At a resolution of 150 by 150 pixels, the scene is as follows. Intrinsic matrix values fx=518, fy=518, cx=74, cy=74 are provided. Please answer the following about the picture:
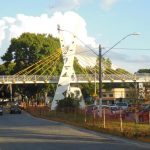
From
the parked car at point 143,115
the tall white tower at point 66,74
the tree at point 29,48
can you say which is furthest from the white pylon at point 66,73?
the parked car at point 143,115

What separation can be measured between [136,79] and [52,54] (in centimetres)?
1927

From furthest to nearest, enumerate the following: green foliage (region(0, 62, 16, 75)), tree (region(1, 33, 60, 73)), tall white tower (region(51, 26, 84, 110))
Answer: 1. green foliage (region(0, 62, 16, 75))
2. tree (region(1, 33, 60, 73))
3. tall white tower (region(51, 26, 84, 110))

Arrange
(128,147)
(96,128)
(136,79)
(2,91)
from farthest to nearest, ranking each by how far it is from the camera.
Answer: (2,91) < (136,79) < (96,128) < (128,147)

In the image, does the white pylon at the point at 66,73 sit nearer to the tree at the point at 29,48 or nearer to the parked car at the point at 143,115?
the tree at the point at 29,48

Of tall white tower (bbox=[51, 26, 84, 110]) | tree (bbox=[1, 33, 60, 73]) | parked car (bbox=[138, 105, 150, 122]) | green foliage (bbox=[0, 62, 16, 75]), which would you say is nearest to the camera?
parked car (bbox=[138, 105, 150, 122])

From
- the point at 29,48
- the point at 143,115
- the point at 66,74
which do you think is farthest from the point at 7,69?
the point at 143,115

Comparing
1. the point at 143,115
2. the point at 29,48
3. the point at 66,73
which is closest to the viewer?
the point at 143,115

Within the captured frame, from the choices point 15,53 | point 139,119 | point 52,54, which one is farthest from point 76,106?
point 15,53

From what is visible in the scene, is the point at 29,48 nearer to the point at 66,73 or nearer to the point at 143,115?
the point at 66,73

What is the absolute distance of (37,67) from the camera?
326 feet

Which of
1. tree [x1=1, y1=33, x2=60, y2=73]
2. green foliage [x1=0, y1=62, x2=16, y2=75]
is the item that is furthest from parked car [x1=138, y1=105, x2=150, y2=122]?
green foliage [x1=0, y1=62, x2=16, y2=75]

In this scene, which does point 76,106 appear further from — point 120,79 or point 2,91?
point 2,91

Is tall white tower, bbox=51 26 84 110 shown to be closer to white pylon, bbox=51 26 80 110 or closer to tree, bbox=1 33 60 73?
white pylon, bbox=51 26 80 110

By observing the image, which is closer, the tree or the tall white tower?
the tall white tower
